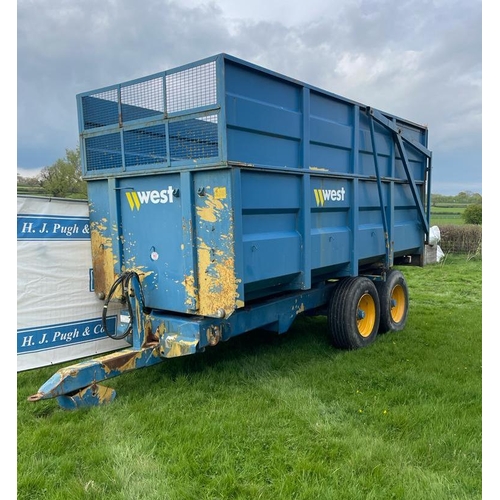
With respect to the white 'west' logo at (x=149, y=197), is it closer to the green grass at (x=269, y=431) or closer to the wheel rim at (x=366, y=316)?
the green grass at (x=269, y=431)

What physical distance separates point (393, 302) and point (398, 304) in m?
0.41

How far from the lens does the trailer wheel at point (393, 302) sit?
243 inches

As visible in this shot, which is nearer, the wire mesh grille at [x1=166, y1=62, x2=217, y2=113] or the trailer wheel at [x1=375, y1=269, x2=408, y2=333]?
the wire mesh grille at [x1=166, y1=62, x2=217, y2=113]

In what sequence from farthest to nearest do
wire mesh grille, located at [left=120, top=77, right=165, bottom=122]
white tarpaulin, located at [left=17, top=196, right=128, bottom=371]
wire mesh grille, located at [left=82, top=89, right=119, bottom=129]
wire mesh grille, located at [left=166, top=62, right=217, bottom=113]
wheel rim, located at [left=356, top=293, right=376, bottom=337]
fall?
wheel rim, located at [left=356, top=293, right=376, bottom=337] < wire mesh grille, located at [left=82, top=89, right=119, bottom=129] < white tarpaulin, located at [left=17, top=196, right=128, bottom=371] < wire mesh grille, located at [left=120, top=77, right=165, bottom=122] < wire mesh grille, located at [left=166, top=62, right=217, bottom=113]

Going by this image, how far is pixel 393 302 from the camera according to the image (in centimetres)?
638

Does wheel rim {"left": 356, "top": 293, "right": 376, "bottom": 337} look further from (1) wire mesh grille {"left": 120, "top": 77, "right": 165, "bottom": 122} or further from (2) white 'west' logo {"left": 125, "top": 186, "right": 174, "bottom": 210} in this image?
(1) wire mesh grille {"left": 120, "top": 77, "right": 165, "bottom": 122}

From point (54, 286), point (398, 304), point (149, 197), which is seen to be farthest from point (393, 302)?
point (54, 286)

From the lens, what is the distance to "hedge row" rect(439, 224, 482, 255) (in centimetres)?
1650

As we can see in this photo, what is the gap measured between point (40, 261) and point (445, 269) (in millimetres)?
12132

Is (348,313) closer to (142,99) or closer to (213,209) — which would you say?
(213,209)

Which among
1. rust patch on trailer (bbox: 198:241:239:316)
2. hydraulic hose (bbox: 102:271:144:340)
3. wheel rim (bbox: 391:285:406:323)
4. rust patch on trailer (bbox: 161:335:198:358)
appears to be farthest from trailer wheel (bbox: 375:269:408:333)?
hydraulic hose (bbox: 102:271:144:340)

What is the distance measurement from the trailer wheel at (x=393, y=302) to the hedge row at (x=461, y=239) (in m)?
11.2

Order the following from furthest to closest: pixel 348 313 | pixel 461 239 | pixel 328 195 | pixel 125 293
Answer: pixel 461 239, pixel 348 313, pixel 328 195, pixel 125 293

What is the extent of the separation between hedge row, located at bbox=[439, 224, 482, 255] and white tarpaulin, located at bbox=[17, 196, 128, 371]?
49.2 ft
